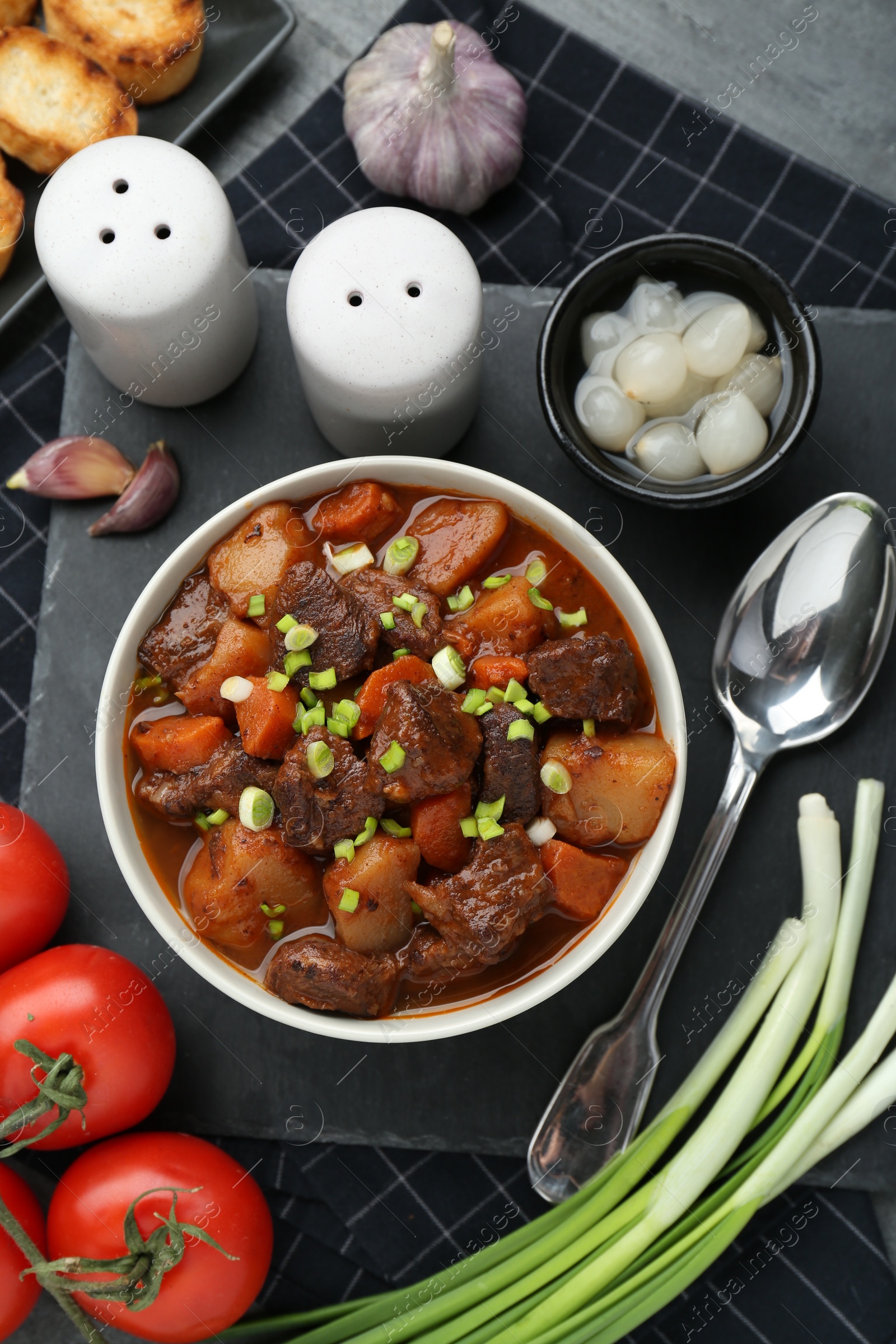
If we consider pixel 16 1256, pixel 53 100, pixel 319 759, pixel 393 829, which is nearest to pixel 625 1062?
pixel 393 829

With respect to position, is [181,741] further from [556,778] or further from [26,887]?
[556,778]

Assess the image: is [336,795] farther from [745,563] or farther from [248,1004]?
[745,563]

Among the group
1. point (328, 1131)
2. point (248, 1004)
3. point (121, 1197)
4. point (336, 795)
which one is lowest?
point (328, 1131)

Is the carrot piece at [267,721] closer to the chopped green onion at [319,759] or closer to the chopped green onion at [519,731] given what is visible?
the chopped green onion at [319,759]

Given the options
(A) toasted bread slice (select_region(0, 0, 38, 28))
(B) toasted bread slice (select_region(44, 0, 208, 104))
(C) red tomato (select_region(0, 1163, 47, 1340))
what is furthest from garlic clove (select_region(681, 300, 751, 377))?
(C) red tomato (select_region(0, 1163, 47, 1340))

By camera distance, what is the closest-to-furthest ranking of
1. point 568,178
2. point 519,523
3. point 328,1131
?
point 519,523, point 328,1131, point 568,178

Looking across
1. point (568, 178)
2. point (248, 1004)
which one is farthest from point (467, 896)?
point (568, 178)
